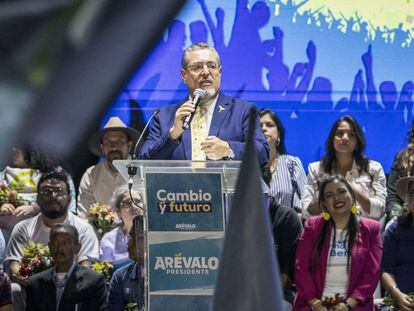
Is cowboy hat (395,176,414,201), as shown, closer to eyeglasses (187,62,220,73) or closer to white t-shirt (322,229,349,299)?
white t-shirt (322,229,349,299)

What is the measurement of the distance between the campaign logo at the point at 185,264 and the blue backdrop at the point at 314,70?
385cm

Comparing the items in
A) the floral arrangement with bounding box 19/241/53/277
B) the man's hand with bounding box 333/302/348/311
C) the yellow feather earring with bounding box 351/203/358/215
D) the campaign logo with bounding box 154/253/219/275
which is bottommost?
the man's hand with bounding box 333/302/348/311

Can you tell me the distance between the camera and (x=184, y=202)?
3.96 m

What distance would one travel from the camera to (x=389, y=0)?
25.7ft

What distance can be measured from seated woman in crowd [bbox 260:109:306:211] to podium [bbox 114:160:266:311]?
3.18 meters

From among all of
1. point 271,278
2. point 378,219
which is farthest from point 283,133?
point 271,278

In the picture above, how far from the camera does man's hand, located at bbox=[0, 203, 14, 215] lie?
7.16 meters

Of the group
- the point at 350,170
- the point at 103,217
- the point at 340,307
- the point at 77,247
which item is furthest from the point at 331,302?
the point at 103,217

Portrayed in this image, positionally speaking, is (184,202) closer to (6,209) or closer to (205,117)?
(205,117)

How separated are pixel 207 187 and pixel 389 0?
4.47m

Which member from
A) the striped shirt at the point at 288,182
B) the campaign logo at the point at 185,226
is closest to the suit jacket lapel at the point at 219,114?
the campaign logo at the point at 185,226

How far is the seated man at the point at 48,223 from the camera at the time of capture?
6871 millimetres

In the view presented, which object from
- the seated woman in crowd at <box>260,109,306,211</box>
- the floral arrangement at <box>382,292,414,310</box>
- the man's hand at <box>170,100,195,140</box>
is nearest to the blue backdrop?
the seated woman in crowd at <box>260,109,306,211</box>

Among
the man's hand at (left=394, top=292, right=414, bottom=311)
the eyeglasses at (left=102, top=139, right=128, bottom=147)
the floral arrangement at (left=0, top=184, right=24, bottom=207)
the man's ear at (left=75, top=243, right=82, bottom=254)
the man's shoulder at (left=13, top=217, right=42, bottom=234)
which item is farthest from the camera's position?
the eyeglasses at (left=102, top=139, right=128, bottom=147)
